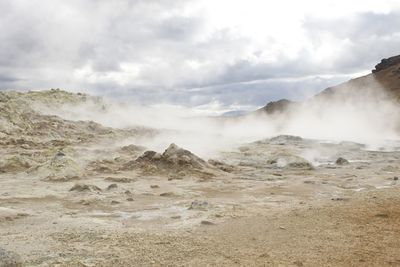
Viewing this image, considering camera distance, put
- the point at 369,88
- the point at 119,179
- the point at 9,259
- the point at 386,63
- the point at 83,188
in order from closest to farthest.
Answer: the point at 9,259
the point at 83,188
the point at 119,179
the point at 369,88
the point at 386,63

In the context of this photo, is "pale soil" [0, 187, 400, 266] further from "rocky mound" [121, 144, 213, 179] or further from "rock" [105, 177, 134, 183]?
"rocky mound" [121, 144, 213, 179]

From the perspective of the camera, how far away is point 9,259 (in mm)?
7324

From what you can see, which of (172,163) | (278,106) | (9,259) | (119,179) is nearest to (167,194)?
(119,179)

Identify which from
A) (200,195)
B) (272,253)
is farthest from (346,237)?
(200,195)

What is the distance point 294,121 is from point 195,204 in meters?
51.0

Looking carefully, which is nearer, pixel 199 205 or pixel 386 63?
pixel 199 205

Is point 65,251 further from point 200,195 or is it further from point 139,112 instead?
point 139,112

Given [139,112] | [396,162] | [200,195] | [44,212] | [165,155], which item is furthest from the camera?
[139,112]

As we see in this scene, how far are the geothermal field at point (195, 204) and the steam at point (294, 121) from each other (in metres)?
3.17

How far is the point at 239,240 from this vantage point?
8945 mm

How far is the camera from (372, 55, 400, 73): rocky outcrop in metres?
72.2

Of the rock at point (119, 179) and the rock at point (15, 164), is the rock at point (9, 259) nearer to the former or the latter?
the rock at point (119, 179)

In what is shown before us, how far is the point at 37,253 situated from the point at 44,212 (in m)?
3.95

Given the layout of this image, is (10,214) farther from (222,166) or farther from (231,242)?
(222,166)
